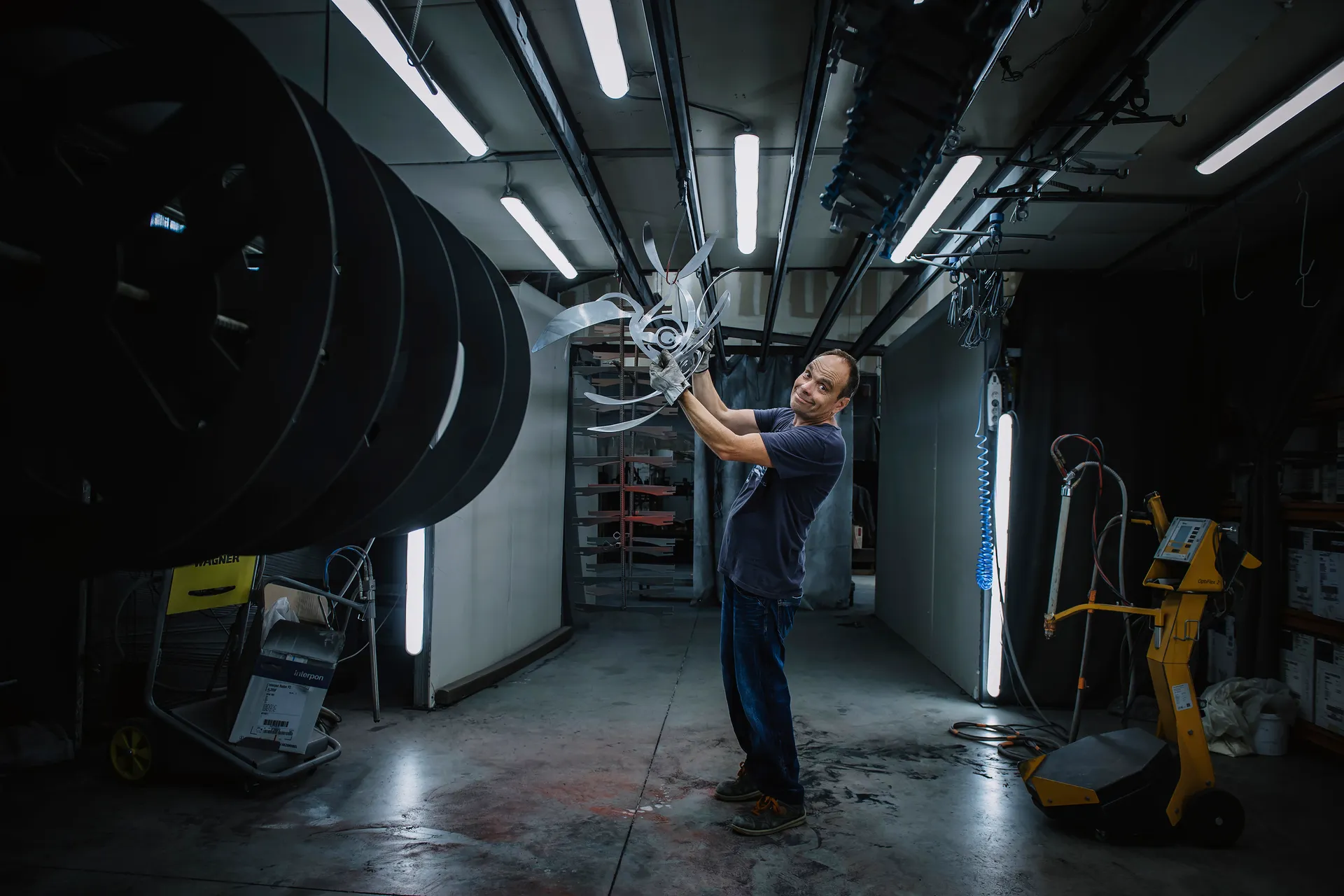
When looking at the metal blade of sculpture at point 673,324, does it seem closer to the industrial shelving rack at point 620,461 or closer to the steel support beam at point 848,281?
the steel support beam at point 848,281

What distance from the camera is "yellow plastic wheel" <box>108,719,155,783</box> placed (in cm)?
291

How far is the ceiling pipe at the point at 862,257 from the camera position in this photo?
6.83 ft

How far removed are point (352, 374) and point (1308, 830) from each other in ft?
11.9

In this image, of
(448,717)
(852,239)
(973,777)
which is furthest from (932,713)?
(852,239)

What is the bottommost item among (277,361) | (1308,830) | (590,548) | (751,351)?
(1308,830)

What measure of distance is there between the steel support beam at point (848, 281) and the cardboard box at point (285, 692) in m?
3.01

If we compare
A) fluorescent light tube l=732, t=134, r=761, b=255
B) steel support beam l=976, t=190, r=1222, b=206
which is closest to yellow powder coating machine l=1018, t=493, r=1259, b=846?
steel support beam l=976, t=190, r=1222, b=206

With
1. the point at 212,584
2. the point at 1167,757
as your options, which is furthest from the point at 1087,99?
the point at 212,584

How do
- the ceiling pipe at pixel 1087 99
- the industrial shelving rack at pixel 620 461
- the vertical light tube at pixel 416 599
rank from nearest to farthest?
the ceiling pipe at pixel 1087 99
the vertical light tube at pixel 416 599
the industrial shelving rack at pixel 620 461

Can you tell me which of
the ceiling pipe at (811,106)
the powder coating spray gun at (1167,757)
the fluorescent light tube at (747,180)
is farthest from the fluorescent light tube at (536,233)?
the powder coating spray gun at (1167,757)

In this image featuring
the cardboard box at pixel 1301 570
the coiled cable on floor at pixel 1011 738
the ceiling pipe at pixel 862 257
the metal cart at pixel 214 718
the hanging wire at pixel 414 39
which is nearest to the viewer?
the ceiling pipe at pixel 862 257

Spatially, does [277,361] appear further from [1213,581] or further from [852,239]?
[852,239]

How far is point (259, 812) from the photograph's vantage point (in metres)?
2.72

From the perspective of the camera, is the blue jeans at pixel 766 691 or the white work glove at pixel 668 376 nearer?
the white work glove at pixel 668 376
